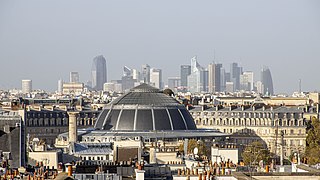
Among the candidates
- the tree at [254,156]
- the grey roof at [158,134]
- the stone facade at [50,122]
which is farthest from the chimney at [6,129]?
the stone facade at [50,122]

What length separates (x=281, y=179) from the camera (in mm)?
32344

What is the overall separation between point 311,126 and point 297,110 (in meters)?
6.56

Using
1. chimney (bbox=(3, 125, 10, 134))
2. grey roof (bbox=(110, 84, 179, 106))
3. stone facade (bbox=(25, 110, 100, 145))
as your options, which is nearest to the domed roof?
grey roof (bbox=(110, 84, 179, 106))

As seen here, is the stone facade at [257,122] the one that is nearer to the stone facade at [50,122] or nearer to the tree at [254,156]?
the stone facade at [50,122]

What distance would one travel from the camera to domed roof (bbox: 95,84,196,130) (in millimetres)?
118125

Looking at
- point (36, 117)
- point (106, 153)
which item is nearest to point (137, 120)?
point (36, 117)

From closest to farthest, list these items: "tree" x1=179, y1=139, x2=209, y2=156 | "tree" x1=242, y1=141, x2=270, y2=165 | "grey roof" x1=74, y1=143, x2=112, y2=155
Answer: "tree" x1=242, y1=141, x2=270, y2=165 < "grey roof" x1=74, y1=143, x2=112, y2=155 < "tree" x1=179, y1=139, x2=209, y2=156

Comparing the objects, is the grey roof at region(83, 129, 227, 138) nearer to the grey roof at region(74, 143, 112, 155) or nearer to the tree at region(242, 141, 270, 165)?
the tree at region(242, 141, 270, 165)

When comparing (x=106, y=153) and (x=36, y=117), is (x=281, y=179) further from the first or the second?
(x=36, y=117)

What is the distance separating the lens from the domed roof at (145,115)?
11812 cm

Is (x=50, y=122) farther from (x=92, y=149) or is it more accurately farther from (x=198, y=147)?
(x=92, y=149)

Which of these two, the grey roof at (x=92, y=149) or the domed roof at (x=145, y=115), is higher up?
the domed roof at (x=145, y=115)

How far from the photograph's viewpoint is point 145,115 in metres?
120

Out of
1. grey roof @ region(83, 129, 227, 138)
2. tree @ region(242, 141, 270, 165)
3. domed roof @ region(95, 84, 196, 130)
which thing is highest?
domed roof @ region(95, 84, 196, 130)
